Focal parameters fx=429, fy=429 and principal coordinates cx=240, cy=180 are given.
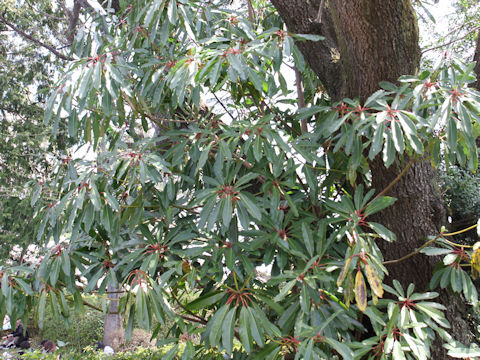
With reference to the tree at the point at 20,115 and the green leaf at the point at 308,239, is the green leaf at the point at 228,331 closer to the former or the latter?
the green leaf at the point at 308,239

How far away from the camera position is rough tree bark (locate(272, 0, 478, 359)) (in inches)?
60.2

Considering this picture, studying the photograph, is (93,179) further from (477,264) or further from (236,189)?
(477,264)

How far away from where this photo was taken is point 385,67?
1.56m

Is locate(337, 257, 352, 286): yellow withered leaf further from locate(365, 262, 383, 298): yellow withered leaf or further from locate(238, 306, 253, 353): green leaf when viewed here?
locate(238, 306, 253, 353): green leaf

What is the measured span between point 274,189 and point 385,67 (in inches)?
23.7

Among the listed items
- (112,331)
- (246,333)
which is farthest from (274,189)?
(112,331)

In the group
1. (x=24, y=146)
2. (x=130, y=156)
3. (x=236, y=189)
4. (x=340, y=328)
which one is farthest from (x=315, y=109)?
(x=24, y=146)

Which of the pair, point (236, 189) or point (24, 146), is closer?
point (236, 189)

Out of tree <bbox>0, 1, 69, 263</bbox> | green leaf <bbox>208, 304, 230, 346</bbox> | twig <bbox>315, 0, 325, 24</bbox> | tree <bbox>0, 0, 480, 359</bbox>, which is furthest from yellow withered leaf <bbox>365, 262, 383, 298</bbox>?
tree <bbox>0, 1, 69, 263</bbox>

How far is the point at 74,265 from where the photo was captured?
1650 mm

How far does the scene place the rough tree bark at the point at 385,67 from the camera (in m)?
1.53

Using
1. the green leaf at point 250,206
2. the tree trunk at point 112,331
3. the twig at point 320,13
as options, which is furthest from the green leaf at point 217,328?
the tree trunk at point 112,331

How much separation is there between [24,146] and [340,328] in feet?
17.6

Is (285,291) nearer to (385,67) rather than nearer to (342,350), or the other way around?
(342,350)
